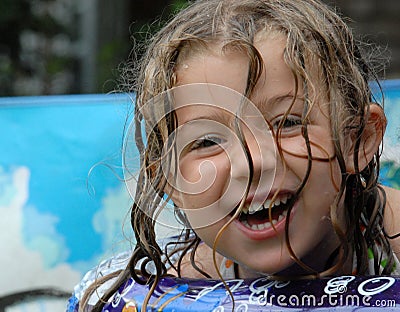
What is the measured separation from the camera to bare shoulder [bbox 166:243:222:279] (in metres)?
1.46

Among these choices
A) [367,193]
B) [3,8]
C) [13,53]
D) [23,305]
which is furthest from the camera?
[13,53]

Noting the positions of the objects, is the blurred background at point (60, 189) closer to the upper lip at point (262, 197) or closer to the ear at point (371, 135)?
the ear at point (371, 135)

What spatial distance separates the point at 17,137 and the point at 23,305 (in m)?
0.41

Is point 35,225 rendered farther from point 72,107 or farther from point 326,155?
point 326,155

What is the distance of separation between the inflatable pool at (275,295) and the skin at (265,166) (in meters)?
0.05

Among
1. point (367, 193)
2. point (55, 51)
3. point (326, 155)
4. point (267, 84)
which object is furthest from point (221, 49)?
point (55, 51)

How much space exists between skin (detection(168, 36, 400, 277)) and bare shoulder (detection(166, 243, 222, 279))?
0.89ft

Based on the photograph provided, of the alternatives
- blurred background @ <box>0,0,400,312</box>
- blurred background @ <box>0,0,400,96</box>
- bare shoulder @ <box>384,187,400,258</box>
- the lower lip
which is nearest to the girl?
the lower lip

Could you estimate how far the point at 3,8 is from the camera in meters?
4.10

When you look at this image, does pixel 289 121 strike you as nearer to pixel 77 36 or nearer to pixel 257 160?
pixel 257 160

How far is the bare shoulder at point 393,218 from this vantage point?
1.44 meters

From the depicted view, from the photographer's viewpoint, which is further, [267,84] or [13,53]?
[13,53]

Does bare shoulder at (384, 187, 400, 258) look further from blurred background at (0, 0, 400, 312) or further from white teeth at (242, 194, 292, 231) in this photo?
white teeth at (242, 194, 292, 231)

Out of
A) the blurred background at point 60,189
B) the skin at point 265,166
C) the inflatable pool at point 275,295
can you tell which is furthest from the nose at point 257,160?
the blurred background at point 60,189
